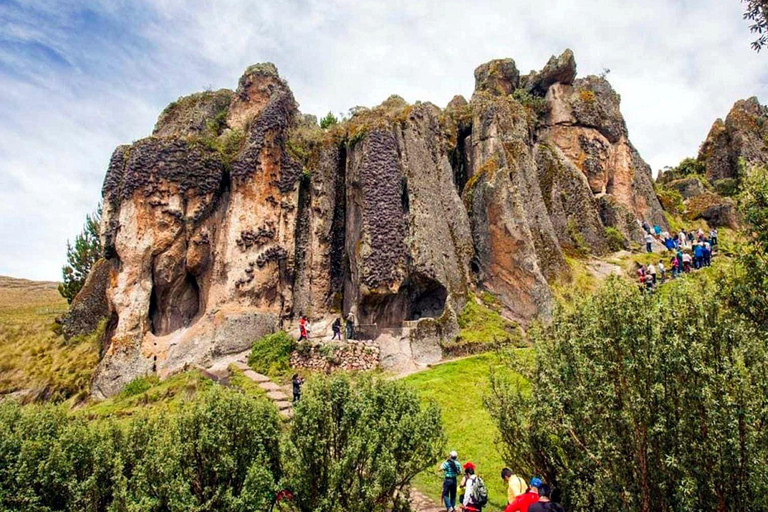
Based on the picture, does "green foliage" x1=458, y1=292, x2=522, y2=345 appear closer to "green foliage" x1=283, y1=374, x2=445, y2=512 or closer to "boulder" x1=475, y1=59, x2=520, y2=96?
"green foliage" x1=283, y1=374, x2=445, y2=512

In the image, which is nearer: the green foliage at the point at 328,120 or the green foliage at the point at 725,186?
the green foliage at the point at 328,120

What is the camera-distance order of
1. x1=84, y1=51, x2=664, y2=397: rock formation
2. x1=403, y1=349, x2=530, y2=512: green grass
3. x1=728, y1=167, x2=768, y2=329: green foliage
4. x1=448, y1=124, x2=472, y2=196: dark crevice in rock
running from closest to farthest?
x1=728, y1=167, x2=768, y2=329: green foliage < x1=403, y1=349, x2=530, y2=512: green grass < x1=84, y1=51, x2=664, y2=397: rock formation < x1=448, y1=124, x2=472, y2=196: dark crevice in rock

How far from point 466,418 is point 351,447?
9.14m

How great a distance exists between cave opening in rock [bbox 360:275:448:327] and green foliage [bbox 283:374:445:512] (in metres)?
15.1

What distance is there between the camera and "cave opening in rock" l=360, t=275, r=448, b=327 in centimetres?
2555

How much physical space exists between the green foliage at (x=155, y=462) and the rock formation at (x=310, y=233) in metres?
13.9

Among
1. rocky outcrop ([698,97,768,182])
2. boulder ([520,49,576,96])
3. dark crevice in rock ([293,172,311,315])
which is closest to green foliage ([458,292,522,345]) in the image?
dark crevice in rock ([293,172,311,315])

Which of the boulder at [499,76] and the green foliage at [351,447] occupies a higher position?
the boulder at [499,76]

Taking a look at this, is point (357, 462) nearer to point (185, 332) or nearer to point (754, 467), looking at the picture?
point (754, 467)

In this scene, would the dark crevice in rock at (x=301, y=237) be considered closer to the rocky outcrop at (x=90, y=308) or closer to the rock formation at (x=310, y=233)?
the rock formation at (x=310, y=233)

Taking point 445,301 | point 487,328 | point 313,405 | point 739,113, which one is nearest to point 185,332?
point 445,301

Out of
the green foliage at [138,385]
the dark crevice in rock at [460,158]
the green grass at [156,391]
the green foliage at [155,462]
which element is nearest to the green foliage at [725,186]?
the dark crevice in rock at [460,158]

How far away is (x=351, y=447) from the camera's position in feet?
29.0

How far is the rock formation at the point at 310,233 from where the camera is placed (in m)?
25.5
